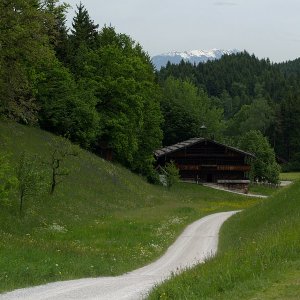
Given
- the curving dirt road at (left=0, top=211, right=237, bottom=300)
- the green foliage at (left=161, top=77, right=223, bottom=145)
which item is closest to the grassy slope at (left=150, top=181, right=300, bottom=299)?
the curving dirt road at (left=0, top=211, right=237, bottom=300)

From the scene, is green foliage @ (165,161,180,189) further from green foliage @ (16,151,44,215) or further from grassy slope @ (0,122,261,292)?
green foliage @ (16,151,44,215)

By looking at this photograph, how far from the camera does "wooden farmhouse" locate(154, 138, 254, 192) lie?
92.8 metres

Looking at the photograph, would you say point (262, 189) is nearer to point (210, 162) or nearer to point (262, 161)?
point (210, 162)

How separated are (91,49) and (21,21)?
44177 millimetres

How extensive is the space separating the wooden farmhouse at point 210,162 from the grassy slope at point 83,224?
23.1 metres

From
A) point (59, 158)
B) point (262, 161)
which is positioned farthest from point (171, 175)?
point (262, 161)

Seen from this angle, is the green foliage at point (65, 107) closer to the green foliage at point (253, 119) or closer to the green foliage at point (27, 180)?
the green foliage at point (27, 180)

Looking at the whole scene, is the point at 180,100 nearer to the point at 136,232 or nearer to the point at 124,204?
the point at 124,204

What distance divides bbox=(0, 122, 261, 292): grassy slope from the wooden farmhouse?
23.1 m

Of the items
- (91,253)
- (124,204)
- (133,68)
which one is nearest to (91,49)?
(133,68)

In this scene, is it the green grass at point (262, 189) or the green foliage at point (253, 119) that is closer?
the green grass at point (262, 189)

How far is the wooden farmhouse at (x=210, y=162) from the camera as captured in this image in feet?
304

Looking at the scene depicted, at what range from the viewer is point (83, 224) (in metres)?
34.9

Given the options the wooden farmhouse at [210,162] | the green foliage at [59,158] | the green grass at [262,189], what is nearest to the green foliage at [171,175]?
the wooden farmhouse at [210,162]
